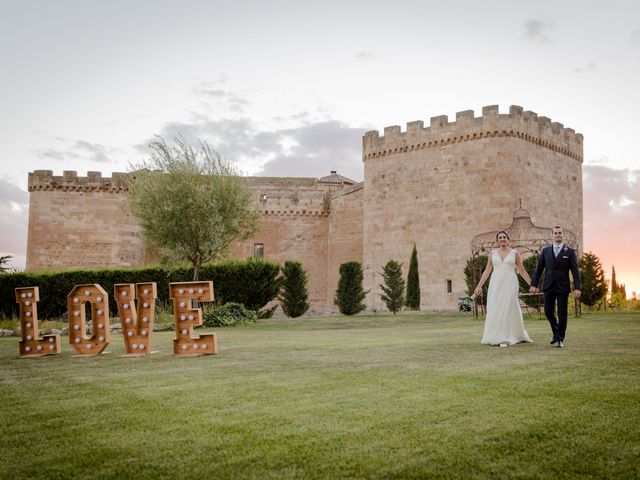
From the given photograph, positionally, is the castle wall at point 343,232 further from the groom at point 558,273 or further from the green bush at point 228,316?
the groom at point 558,273

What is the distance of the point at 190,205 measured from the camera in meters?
27.0

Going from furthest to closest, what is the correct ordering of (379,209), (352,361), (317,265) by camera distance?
(317,265)
(379,209)
(352,361)

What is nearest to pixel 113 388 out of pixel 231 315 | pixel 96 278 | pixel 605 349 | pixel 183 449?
pixel 183 449

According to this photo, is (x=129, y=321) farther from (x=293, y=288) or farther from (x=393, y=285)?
(x=393, y=285)

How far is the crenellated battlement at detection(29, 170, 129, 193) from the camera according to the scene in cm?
3791

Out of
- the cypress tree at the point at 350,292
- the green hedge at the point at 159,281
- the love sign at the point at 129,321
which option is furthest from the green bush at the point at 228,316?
the love sign at the point at 129,321

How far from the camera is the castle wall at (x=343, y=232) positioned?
124ft

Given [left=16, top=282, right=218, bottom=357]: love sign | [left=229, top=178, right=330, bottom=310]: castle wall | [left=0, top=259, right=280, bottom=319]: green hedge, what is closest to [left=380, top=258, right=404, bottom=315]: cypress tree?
[left=0, top=259, right=280, bottom=319]: green hedge

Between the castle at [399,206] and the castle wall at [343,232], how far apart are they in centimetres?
7

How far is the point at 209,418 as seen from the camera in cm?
526

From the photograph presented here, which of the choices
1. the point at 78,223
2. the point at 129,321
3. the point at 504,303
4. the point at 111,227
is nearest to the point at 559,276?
the point at 504,303

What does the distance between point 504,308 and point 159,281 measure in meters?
18.8

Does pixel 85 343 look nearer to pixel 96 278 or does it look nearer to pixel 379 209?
pixel 96 278

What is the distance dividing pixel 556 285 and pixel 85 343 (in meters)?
8.17
